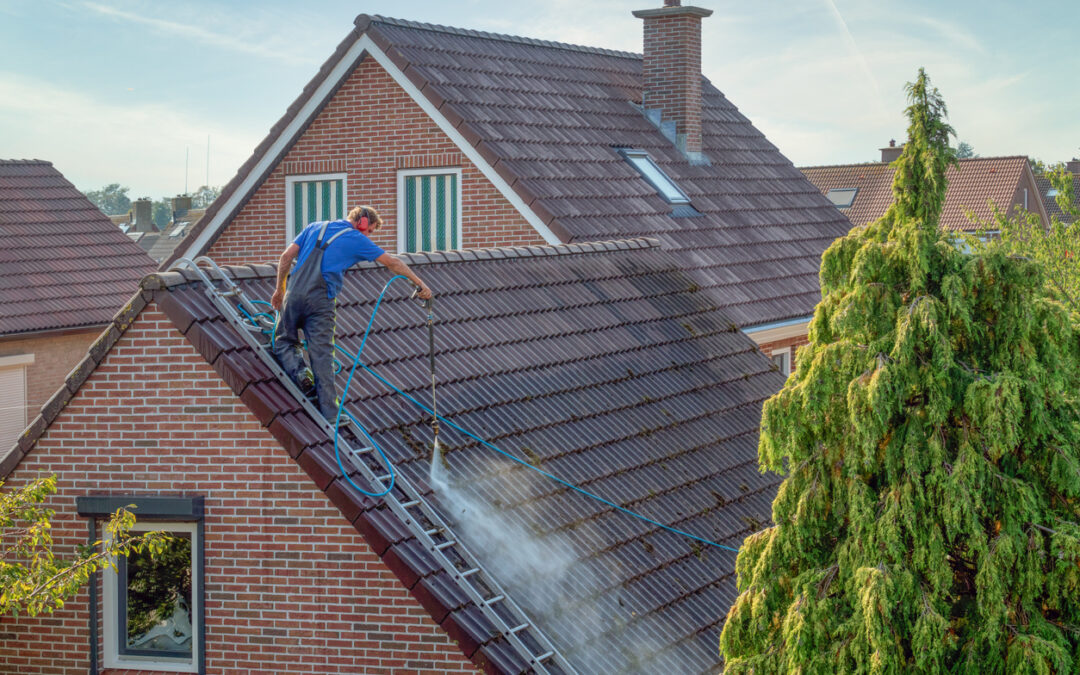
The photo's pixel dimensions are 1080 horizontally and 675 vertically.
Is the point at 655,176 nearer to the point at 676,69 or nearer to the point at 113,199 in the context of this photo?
the point at 676,69

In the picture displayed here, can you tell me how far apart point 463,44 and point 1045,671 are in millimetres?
14313

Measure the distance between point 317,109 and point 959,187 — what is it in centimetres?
4271

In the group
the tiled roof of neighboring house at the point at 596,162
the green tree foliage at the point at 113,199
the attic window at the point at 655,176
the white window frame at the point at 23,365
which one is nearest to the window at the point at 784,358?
the tiled roof of neighboring house at the point at 596,162

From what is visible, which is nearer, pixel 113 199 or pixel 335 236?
pixel 335 236

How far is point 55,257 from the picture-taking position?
21328 millimetres

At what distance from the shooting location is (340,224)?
27.7 feet

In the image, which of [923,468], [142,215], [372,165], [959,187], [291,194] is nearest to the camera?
[923,468]

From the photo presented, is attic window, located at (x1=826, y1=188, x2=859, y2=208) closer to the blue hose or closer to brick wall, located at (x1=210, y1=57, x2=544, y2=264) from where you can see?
brick wall, located at (x1=210, y1=57, x2=544, y2=264)

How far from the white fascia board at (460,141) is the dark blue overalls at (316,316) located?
753cm

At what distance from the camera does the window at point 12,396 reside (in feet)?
63.5

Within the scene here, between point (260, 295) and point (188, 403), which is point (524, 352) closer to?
point (260, 295)

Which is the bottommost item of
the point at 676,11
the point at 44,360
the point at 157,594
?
the point at 157,594

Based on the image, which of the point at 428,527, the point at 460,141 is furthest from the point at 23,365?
the point at 428,527

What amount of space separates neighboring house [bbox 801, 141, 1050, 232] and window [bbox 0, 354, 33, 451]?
122ft
